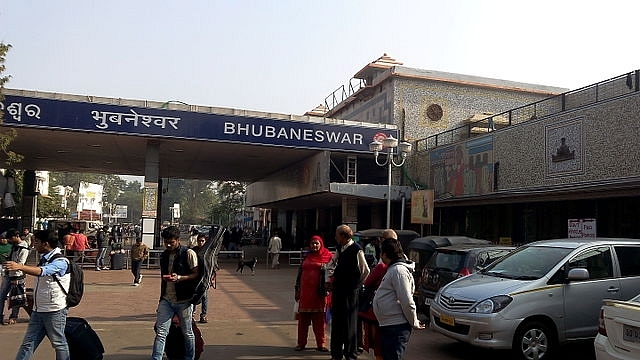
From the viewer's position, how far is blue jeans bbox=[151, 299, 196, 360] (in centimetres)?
600

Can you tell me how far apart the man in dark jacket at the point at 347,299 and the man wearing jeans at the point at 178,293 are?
176 centimetres

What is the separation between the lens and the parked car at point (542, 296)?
6.77m

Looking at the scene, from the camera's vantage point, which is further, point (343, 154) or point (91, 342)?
point (343, 154)

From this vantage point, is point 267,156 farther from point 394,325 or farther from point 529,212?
point 394,325

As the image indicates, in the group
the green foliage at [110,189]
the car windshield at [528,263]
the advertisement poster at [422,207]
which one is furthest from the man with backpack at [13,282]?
the green foliage at [110,189]

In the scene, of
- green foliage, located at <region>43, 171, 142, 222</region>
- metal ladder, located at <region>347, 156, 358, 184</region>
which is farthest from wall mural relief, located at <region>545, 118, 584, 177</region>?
green foliage, located at <region>43, 171, 142, 222</region>

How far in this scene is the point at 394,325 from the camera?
207 inches

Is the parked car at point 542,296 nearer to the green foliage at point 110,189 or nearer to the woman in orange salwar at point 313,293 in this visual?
the woman in orange salwar at point 313,293

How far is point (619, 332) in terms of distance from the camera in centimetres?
524

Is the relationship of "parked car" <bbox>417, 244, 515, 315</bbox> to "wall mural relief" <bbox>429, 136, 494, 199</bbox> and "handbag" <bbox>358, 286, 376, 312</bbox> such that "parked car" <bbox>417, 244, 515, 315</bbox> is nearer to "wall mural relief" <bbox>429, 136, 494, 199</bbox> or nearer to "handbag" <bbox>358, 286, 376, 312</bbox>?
"handbag" <bbox>358, 286, 376, 312</bbox>

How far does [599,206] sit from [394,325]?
11.7m

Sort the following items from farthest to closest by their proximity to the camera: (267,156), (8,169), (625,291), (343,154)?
(8,169), (267,156), (343,154), (625,291)

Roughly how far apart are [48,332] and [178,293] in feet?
4.38

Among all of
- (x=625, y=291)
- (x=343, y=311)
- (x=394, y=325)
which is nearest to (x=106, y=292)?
(x=343, y=311)
